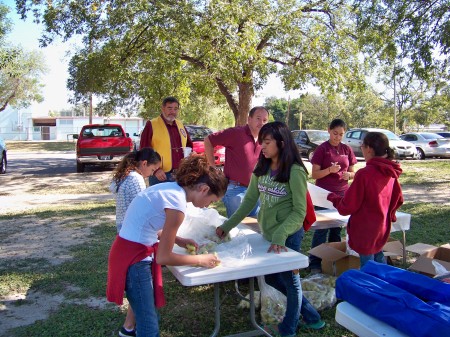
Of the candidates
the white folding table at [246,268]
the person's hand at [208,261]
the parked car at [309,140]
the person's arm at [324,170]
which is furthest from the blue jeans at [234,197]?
the parked car at [309,140]

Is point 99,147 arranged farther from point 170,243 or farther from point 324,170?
point 170,243

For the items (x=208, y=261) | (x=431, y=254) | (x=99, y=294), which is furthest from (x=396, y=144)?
(x=208, y=261)

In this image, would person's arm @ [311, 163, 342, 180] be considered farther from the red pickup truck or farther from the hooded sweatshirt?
the red pickup truck

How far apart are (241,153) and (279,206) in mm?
1306

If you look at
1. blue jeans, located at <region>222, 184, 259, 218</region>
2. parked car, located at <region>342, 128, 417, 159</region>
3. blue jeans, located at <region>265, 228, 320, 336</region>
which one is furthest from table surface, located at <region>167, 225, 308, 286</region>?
parked car, located at <region>342, 128, 417, 159</region>

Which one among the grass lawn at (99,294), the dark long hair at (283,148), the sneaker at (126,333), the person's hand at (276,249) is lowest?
the grass lawn at (99,294)

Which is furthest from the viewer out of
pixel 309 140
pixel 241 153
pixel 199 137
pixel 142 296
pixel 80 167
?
pixel 309 140

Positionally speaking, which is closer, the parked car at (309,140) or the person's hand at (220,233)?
the person's hand at (220,233)

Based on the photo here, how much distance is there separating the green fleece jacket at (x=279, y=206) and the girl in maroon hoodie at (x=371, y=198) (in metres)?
0.57

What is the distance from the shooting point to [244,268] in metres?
2.60

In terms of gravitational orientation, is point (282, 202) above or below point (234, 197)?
above

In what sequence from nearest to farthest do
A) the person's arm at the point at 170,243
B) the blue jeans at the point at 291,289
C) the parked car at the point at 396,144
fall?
1. the person's arm at the point at 170,243
2. the blue jeans at the point at 291,289
3. the parked car at the point at 396,144

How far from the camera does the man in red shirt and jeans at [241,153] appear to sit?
14.2 ft

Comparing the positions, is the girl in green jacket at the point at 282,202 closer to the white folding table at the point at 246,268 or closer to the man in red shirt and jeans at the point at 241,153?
the white folding table at the point at 246,268
